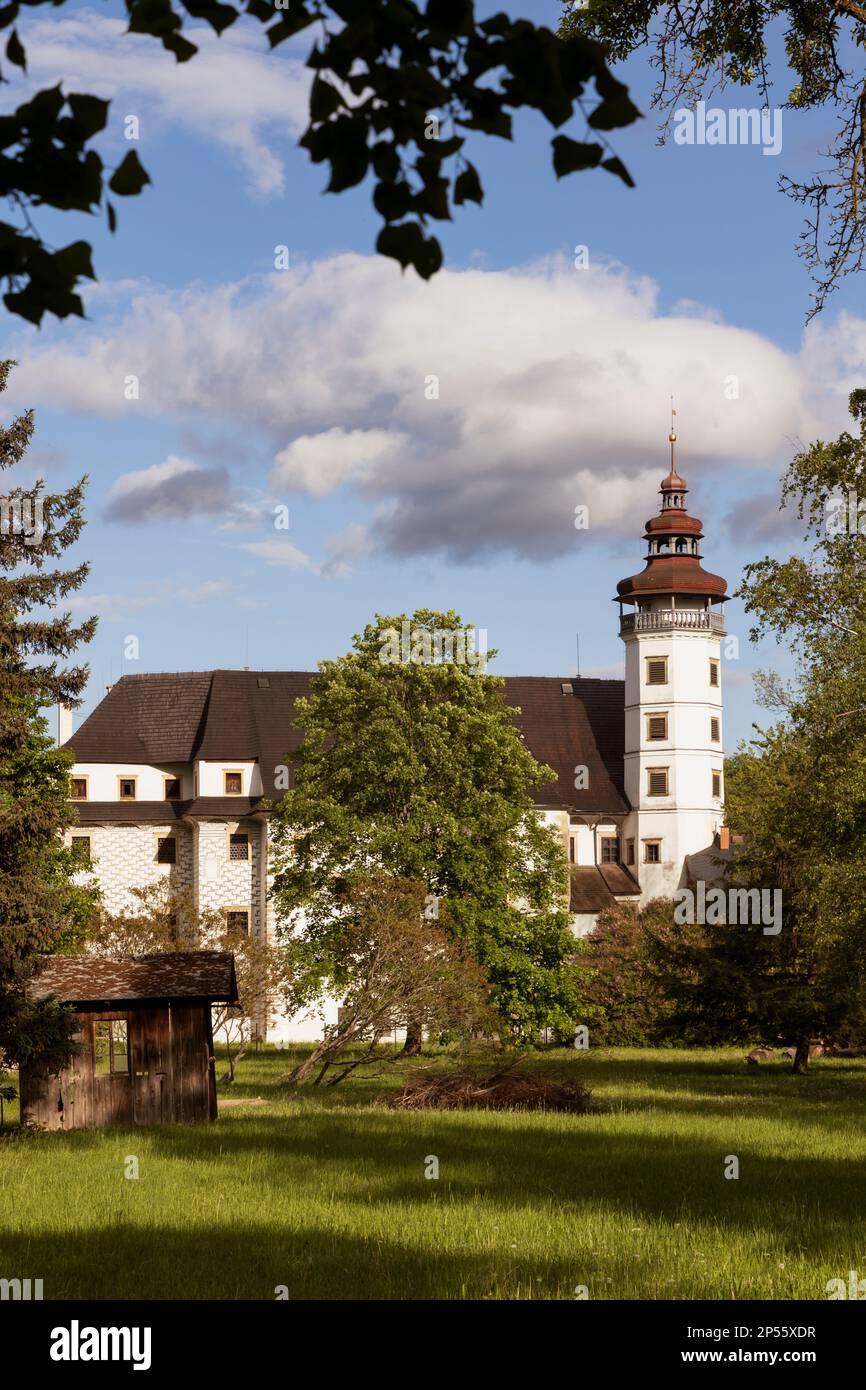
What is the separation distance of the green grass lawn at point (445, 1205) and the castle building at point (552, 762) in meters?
38.2

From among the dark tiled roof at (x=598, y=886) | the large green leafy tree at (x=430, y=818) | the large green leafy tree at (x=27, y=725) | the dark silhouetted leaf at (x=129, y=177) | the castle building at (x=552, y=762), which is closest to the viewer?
the dark silhouetted leaf at (x=129, y=177)

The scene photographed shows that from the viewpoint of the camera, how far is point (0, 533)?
30.9 meters

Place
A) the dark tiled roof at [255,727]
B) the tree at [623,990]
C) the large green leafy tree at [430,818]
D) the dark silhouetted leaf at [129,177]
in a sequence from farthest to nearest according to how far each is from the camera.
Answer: the dark tiled roof at [255,727] → the tree at [623,990] → the large green leafy tree at [430,818] → the dark silhouetted leaf at [129,177]

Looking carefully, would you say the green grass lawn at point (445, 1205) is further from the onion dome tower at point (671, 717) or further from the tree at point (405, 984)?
the onion dome tower at point (671, 717)

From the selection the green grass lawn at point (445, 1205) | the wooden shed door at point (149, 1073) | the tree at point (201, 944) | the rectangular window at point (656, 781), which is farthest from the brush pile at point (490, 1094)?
the rectangular window at point (656, 781)

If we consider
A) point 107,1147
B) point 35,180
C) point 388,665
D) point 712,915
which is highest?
point 388,665

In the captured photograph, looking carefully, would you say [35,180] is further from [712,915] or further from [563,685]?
[563,685]

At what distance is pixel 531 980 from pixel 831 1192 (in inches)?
1066

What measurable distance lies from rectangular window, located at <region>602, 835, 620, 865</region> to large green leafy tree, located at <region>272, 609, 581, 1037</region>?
26611 mm

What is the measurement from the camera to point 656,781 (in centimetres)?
7538

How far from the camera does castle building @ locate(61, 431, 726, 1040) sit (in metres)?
A: 69.8

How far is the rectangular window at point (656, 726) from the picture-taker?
75.1 meters
